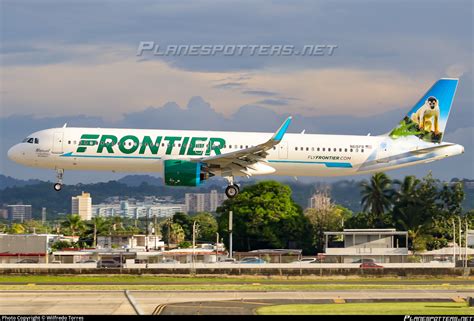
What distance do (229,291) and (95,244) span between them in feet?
336

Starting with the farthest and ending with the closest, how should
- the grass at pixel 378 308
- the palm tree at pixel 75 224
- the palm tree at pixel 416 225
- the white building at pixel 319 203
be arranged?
1. the palm tree at pixel 75 224
2. the white building at pixel 319 203
3. the palm tree at pixel 416 225
4. the grass at pixel 378 308

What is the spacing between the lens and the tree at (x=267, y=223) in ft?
404

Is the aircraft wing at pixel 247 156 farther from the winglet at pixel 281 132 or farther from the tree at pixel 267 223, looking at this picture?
the tree at pixel 267 223

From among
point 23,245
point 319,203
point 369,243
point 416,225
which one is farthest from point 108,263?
point 319,203

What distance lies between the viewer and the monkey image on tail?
7488 cm

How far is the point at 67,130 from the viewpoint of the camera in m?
67.0

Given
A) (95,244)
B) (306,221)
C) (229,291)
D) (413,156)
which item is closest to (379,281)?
(413,156)

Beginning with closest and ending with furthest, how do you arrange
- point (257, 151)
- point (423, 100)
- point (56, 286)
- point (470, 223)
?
point (56, 286), point (257, 151), point (423, 100), point (470, 223)

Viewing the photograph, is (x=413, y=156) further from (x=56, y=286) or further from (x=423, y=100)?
(x=56, y=286)

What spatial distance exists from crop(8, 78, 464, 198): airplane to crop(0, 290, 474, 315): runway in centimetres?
1365

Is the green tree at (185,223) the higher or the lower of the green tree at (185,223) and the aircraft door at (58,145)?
the lower

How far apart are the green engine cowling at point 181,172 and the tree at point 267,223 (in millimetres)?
56231

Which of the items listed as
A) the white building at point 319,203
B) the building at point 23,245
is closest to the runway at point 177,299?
the building at point 23,245

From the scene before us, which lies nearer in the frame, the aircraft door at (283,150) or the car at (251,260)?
the aircraft door at (283,150)
